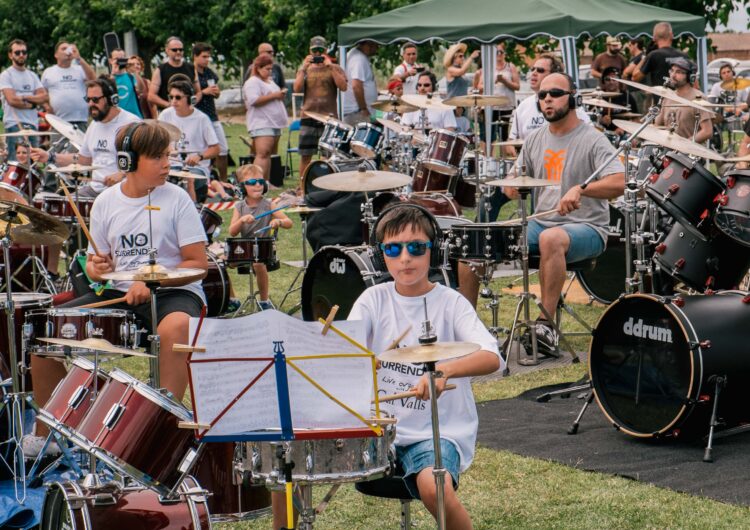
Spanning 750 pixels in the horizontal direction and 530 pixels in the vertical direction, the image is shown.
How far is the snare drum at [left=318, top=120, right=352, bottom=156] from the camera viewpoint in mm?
13000

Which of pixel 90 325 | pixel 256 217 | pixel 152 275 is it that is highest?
pixel 152 275

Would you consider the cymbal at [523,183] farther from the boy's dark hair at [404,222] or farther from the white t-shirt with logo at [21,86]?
the white t-shirt with logo at [21,86]

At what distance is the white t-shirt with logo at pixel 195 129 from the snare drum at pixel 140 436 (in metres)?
8.02

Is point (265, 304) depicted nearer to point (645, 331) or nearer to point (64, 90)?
point (645, 331)

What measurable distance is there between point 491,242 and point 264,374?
15.0 ft

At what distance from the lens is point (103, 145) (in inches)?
397

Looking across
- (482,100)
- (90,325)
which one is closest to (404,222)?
Answer: (90,325)

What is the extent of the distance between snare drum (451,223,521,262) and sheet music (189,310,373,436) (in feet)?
14.6

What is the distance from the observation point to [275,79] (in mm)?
20203

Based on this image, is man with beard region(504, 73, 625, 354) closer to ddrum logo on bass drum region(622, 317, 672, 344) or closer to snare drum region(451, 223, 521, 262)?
snare drum region(451, 223, 521, 262)

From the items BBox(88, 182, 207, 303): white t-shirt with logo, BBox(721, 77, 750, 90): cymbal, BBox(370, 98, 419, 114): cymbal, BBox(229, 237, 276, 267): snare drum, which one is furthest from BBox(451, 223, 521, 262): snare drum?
BBox(721, 77, 750, 90): cymbal

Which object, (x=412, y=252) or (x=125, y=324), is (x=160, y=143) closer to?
(x=125, y=324)

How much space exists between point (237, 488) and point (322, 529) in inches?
19.6

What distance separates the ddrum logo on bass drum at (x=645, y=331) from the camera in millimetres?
6070
